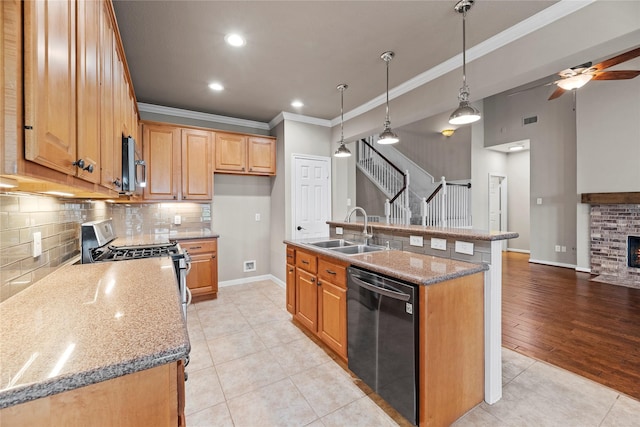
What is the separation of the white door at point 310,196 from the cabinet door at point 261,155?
0.43m

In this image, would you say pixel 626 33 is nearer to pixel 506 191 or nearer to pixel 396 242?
pixel 396 242

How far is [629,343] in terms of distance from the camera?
253 cm

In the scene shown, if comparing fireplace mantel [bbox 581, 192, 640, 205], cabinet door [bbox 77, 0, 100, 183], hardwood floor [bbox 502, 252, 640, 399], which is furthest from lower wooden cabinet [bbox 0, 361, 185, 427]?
fireplace mantel [bbox 581, 192, 640, 205]

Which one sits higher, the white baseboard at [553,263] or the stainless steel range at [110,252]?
the stainless steel range at [110,252]

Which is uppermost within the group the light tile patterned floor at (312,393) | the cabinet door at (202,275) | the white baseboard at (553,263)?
the cabinet door at (202,275)

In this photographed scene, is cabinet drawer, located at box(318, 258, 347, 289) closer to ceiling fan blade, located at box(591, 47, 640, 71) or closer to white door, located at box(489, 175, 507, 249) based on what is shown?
ceiling fan blade, located at box(591, 47, 640, 71)

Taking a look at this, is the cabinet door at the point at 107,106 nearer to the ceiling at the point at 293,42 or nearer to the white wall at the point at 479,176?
the ceiling at the point at 293,42

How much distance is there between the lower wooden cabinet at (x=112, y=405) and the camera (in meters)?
0.62

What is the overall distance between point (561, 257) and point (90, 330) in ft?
23.9

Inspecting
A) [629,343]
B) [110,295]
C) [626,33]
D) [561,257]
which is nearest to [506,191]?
[561,257]

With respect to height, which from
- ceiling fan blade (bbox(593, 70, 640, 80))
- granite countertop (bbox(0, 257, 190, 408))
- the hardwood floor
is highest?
ceiling fan blade (bbox(593, 70, 640, 80))

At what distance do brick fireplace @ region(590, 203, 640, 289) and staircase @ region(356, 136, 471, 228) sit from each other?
214cm

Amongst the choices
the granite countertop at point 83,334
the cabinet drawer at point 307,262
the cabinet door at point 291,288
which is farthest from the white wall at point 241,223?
the granite countertop at point 83,334

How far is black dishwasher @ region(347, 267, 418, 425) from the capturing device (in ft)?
5.28
